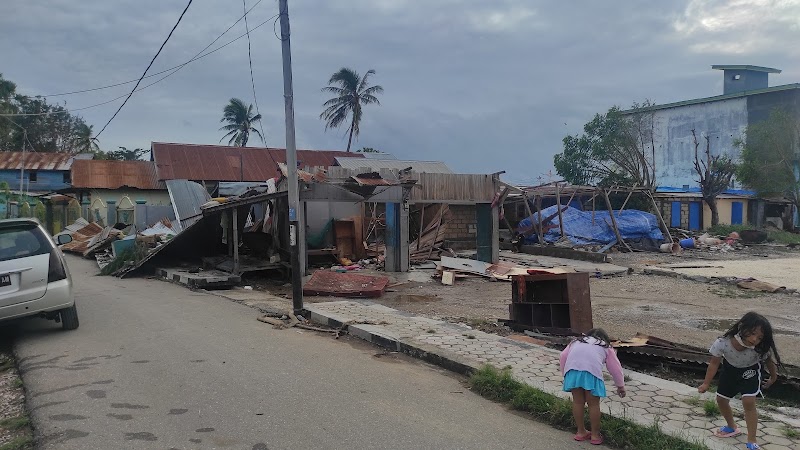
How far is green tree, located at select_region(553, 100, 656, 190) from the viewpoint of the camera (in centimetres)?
3606

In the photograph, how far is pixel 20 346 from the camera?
774 cm

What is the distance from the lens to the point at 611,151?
36.5 m

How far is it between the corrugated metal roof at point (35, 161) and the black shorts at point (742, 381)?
4593 centimetres

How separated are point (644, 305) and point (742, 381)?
26.5ft

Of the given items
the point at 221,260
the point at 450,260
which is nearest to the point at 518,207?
the point at 450,260

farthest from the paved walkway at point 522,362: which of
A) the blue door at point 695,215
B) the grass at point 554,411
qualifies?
the blue door at point 695,215

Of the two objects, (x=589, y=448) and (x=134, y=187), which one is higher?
(x=134, y=187)

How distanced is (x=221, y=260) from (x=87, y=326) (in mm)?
8705

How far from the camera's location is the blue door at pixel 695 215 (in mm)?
32938

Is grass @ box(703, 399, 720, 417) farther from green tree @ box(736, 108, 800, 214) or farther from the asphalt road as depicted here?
green tree @ box(736, 108, 800, 214)

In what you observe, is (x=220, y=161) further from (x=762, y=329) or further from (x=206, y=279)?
(x=762, y=329)

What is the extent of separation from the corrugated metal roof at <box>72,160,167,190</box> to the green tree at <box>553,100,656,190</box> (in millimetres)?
26315

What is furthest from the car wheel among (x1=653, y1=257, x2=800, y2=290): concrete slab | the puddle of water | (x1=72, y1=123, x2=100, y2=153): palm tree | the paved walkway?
(x1=72, y1=123, x2=100, y2=153): palm tree

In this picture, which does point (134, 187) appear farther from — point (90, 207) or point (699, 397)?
point (699, 397)
